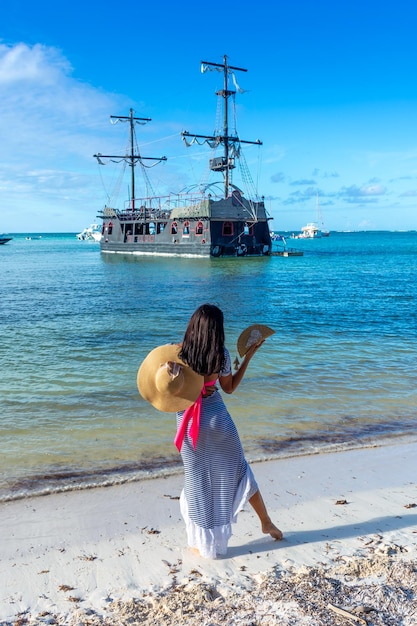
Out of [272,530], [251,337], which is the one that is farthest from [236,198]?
[272,530]

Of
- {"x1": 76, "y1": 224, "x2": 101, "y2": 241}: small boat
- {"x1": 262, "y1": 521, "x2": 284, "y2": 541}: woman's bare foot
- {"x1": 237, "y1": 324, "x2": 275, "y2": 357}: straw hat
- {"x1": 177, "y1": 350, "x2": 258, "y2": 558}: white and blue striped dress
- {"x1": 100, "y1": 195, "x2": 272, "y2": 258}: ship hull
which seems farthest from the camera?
{"x1": 76, "y1": 224, "x2": 101, "y2": 241}: small boat

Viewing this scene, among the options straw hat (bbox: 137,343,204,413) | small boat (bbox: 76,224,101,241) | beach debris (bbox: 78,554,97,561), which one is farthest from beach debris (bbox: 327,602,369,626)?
small boat (bbox: 76,224,101,241)

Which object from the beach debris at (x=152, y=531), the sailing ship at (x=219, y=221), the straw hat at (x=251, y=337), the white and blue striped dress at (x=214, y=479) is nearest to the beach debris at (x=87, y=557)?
the beach debris at (x=152, y=531)

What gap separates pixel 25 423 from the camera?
23.1 feet

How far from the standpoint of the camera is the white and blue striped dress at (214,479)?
3418mm

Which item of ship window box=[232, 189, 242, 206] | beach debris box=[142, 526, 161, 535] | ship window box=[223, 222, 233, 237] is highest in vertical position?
ship window box=[232, 189, 242, 206]

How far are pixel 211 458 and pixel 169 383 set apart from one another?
66 centimetres

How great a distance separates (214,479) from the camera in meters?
3.50

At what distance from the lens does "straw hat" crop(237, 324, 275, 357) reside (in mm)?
3613

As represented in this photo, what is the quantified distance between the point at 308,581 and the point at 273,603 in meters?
0.32

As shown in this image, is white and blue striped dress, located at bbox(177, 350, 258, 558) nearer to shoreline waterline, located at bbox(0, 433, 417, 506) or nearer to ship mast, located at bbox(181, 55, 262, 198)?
shoreline waterline, located at bbox(0, 433, 417, 506)

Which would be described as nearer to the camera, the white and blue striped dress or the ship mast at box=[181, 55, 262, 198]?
the white and blue striped dress

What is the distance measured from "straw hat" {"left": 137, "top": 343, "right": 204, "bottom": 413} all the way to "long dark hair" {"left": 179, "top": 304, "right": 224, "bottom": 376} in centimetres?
6

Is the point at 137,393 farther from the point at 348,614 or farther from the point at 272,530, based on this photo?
the point at 348,614
